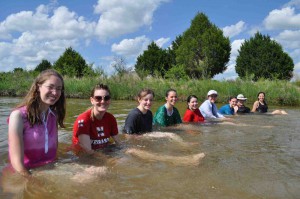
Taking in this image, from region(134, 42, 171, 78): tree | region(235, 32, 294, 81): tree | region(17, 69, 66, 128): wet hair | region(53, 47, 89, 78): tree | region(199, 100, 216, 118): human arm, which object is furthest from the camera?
region(53, 47, 89, 78): tree

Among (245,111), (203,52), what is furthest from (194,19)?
(245,111)

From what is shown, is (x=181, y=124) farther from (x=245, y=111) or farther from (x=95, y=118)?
(x=245, y=111)

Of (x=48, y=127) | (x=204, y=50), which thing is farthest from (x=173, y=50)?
(x=48, y=127)

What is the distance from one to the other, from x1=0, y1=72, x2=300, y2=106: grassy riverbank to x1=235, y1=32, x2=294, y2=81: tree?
16.1m

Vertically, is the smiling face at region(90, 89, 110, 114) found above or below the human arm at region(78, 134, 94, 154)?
above

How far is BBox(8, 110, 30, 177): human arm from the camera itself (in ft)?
10.3

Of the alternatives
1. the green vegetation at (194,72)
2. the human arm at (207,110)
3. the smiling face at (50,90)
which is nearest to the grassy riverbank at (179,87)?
the green vegetation at (194,72)

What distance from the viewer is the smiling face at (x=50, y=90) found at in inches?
129

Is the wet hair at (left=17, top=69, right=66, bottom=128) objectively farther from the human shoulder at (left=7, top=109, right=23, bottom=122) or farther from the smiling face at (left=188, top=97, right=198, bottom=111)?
the smiling face at (left=188, top=97, right=198, bottom=111)

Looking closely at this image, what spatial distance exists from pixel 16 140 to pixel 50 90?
0.58m

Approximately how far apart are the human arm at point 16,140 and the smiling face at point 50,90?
29 centimetres

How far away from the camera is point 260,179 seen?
3.68 meters

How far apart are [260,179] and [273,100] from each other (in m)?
15.1

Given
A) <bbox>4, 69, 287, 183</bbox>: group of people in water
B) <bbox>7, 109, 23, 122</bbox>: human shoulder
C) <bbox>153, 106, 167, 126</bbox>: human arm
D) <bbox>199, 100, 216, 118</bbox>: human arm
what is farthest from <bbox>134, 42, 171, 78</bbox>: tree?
<bbox>7, 109, 23, 122</bbox>: human shoulder
